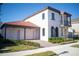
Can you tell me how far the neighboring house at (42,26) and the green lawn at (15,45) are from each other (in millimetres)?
118

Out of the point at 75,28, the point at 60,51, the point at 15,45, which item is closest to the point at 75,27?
the point at 75,28

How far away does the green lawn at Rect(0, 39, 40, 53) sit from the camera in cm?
598

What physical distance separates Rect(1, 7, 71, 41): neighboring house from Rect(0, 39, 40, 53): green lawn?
0.39 feet

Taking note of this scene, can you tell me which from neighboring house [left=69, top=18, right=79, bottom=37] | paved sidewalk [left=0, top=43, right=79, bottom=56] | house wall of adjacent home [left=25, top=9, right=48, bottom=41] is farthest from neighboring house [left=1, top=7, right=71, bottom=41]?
paved sidewalk [left=0, top=43, right=79, bottom=56]

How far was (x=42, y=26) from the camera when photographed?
6195 mm

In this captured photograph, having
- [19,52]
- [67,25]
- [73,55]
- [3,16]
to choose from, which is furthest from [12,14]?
[73,55]

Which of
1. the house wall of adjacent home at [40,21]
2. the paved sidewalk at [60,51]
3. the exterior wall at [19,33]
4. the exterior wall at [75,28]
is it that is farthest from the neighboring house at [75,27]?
the exterior wall at [19,33]

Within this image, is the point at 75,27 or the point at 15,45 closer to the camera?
the point at 15,45

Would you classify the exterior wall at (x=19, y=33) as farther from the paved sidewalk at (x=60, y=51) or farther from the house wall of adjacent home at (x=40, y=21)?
the paved sidewalk at (x=60, y=51)

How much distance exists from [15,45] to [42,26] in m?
0.89

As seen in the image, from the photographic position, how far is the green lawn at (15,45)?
5.98m

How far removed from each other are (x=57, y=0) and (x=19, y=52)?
5.50 feet

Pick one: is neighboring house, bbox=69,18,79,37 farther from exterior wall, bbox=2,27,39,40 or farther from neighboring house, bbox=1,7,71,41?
→ exterior wall, bbox=2,27,39,40

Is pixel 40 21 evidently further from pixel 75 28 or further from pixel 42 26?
pixel 75 28
